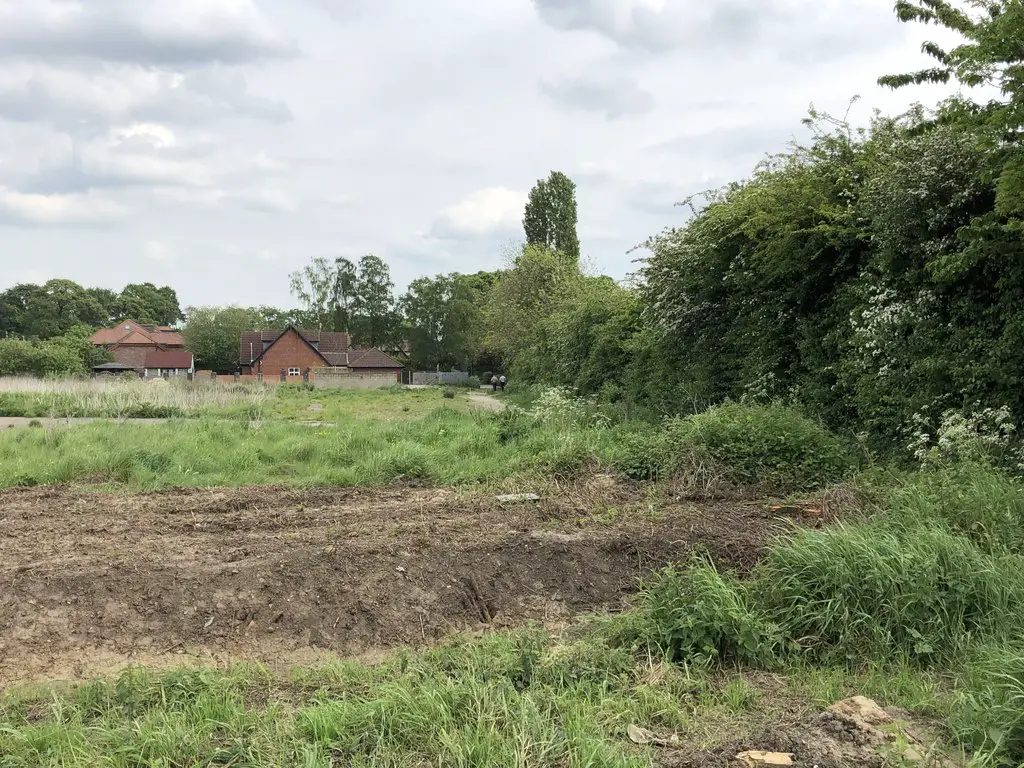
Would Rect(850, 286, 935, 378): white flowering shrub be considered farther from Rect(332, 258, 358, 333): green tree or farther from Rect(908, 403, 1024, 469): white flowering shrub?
Rect(332, 258, 358, 333): green tree

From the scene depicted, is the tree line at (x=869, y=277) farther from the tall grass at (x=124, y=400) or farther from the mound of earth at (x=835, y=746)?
the tall grass at (x=124, y=400)

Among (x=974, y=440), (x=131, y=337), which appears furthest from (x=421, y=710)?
(x=131, y=337)

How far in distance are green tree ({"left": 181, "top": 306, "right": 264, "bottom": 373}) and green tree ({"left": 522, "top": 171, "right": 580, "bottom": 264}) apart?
142 ft

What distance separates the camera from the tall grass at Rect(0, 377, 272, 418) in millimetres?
20828

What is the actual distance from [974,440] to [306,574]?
20.8 ft

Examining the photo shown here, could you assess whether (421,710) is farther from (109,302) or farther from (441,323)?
(109,302)

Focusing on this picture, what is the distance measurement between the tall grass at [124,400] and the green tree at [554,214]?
Answer: 2704cm

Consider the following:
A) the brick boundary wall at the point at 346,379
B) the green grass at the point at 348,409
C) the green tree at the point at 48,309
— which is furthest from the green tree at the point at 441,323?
the green tree at the point at 48,309

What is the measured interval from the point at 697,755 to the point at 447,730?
3.62 feet

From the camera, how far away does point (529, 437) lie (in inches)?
477

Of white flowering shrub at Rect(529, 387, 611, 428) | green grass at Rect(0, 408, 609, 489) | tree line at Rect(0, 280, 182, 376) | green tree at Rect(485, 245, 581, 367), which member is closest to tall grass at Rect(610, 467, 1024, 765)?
green grass at Rect(0, 408, 609, 489)

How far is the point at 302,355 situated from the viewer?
6950 cm

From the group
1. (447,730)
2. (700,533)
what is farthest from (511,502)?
(447,730)

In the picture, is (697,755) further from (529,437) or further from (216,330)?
(216,330)
